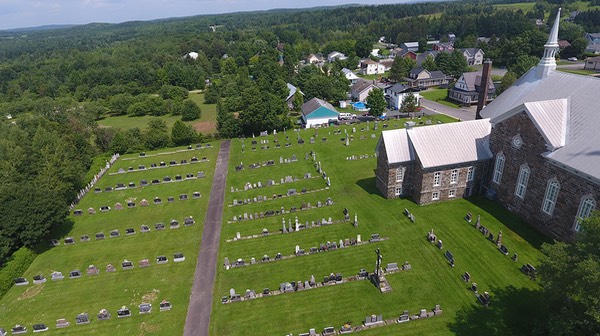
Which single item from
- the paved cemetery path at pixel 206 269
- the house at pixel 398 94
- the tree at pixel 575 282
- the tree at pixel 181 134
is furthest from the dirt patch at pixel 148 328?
the house at pixel 398 94

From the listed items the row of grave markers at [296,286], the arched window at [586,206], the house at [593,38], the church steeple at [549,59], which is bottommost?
the row of grave markers at [296,286]

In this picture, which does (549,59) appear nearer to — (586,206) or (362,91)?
(586,206)

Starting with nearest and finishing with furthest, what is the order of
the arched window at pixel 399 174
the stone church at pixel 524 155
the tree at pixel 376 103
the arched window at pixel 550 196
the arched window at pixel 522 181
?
the stone church at pixel 524 155 → the arched window at pixel 550 196 → the arched window at pixel 522 181 → the arched window at pixel 399 174 → the tree at pixel 376 103

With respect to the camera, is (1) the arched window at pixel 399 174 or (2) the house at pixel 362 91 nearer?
(1) the arched window at pixel 399 174

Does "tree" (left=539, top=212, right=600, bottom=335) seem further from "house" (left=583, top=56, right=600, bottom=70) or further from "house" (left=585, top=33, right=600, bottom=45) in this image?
"house" (left=585, top=33, right=600, bottom=45)

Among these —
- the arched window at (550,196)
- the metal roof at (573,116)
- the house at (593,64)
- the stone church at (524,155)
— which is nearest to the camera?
the metal roof at (573,116)

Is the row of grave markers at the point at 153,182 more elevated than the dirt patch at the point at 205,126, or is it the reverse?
the row of grave markers at the point at 153,182

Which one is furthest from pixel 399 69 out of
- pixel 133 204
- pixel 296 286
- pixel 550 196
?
pixel 296 286

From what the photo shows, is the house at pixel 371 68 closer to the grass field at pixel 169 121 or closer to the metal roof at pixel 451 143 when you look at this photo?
the grass field at pixel 169 121
